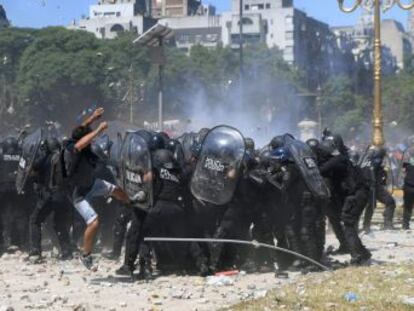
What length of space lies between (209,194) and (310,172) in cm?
127

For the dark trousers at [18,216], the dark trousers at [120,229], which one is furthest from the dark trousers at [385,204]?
the dark trousers at [18,216]

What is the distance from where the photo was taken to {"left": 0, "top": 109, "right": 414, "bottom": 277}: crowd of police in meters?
11.0

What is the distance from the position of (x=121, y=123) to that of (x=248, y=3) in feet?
364

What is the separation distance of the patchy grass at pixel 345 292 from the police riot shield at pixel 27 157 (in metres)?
4.29

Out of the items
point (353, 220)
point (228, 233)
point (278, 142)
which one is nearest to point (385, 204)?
point (353, 220)

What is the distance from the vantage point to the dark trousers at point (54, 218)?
43.3 ft

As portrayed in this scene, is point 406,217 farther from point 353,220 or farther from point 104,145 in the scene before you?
point 104,145

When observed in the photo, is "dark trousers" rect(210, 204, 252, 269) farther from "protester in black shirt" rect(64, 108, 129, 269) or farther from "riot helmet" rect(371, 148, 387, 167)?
"riot helmet" rect(371, 148, 387, 167)

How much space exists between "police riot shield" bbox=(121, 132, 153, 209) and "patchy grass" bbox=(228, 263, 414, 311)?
6.41ft

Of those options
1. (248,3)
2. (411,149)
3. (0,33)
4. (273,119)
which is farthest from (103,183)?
(248,3)

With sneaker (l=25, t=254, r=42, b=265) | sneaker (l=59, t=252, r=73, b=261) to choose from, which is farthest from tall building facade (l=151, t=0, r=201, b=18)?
sneaker (l=25, t=254, r=42, b=265)

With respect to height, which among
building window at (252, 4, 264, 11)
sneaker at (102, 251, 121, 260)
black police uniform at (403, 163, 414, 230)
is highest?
building window at (252, 4, 264, 11)

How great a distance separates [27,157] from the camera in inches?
523

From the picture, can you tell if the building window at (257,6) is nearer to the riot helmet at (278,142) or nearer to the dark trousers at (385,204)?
the dark trousers at (385,204)
